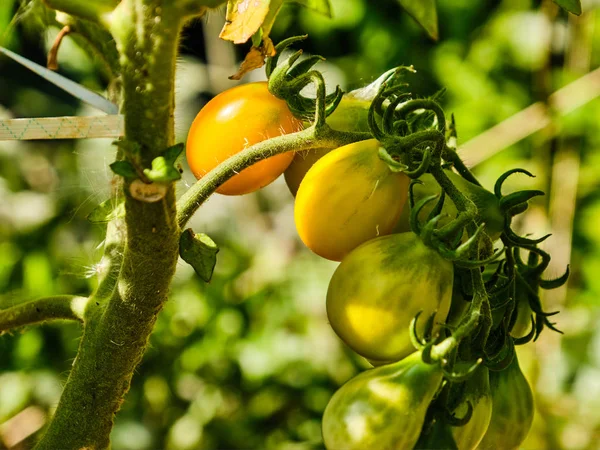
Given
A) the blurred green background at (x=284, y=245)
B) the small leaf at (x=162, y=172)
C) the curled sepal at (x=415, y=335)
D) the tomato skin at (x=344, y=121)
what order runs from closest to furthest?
the small leaf at (x=162, y=172) < the curled sepal at (x=415, y=335) < the tomato skin at (x=344, y=121) < the blurred green background at (x=284, y=245)

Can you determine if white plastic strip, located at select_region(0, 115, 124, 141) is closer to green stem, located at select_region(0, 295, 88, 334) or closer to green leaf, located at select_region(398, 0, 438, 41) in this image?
green stem, located at select_region(0, 295, 88, 334)

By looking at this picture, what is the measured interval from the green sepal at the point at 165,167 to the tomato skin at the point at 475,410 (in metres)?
0.26

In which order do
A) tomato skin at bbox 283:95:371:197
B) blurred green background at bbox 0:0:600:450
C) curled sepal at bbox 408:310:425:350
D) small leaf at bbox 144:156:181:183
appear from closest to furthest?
small leaf at bbox 144:156:181:183 → curled sepal at bbox 408:310:425:350 → tomato skin at bbox 283:95:371:197 → blurred green background at bbox 0:0:600:450

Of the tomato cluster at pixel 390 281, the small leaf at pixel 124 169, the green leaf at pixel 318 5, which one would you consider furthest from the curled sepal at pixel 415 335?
the green leaf at pixel 318 5

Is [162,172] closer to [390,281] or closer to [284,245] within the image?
[390,281]

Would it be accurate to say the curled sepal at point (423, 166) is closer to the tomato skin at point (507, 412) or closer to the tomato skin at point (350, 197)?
the tomato skin at point (350, 197)

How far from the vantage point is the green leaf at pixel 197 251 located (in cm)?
52

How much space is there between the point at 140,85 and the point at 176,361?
4.25ft

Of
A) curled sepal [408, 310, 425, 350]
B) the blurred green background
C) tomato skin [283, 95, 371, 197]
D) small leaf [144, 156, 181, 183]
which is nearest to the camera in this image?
small leaf [144, 156, 181, 183]

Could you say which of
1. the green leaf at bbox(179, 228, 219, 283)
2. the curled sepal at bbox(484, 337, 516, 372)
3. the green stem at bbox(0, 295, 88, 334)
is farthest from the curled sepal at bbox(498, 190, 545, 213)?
the green stem at bbox(0, 295, 88, 334)

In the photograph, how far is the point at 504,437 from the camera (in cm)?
59

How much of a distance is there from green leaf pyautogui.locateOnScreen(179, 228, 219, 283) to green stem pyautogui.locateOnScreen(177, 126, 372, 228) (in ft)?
0.05

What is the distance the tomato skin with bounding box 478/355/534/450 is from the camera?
592 millimetres

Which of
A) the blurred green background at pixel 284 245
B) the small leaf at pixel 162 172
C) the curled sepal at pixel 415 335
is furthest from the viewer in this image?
the blurred green background at pixel 284 245
